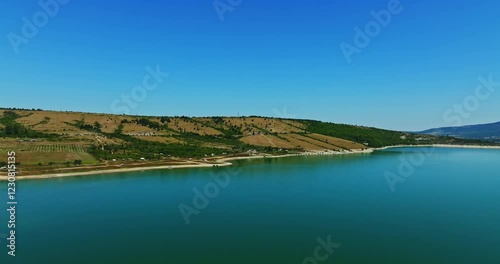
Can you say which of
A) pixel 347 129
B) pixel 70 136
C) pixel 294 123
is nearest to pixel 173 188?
pixel 70 136

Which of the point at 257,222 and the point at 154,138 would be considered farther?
the point at 154,138

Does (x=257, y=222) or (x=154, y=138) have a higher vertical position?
(x=154, y=138)

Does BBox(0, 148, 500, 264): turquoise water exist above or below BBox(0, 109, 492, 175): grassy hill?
below

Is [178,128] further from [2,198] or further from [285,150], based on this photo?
[2,198]

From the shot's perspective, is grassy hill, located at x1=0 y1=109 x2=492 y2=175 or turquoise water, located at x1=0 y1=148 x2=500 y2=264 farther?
grassy hill, located at x1=0 y1=109 x2=492 y2=175

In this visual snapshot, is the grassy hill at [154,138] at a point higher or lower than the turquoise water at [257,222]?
higher
